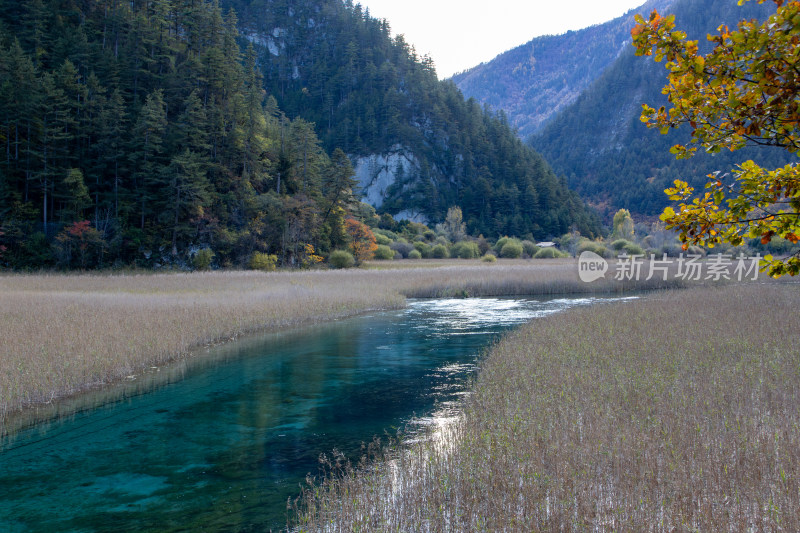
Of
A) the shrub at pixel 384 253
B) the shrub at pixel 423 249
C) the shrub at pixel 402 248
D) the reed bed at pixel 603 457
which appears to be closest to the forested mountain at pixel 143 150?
the shrub at pixel 384 253

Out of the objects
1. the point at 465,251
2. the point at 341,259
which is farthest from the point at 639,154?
the point at 341,259

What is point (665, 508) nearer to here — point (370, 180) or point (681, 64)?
point (681, 64)

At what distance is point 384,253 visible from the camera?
69188mm

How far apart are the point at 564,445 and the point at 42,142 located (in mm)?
50816

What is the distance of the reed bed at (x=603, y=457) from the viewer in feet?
19.0

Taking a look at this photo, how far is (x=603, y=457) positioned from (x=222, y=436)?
278 inches

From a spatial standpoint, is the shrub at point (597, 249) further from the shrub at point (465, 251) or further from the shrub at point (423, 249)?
the shrub at point (423, 249)

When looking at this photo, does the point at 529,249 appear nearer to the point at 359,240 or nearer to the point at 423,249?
the point at 423,249

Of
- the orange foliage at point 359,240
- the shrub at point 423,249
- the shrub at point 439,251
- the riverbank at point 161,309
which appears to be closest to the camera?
the riverbank at point 161,309

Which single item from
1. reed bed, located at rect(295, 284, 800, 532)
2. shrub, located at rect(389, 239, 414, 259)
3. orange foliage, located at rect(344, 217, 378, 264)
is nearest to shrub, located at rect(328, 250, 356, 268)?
orange foliage, located at rect(344, 217, 378, 264)

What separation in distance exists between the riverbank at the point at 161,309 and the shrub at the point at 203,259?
7754 millimetres

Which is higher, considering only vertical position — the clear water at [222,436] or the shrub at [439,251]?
the shrub at [439,251]

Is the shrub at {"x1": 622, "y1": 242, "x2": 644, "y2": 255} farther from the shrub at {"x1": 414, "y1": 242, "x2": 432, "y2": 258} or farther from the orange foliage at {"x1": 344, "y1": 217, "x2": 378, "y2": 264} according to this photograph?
the orange foliage at {"x1": 344, "y1": 217, "x2": 378, "y2": 264}

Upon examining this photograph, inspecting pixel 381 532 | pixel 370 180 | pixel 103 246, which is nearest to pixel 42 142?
pixel 103 246
